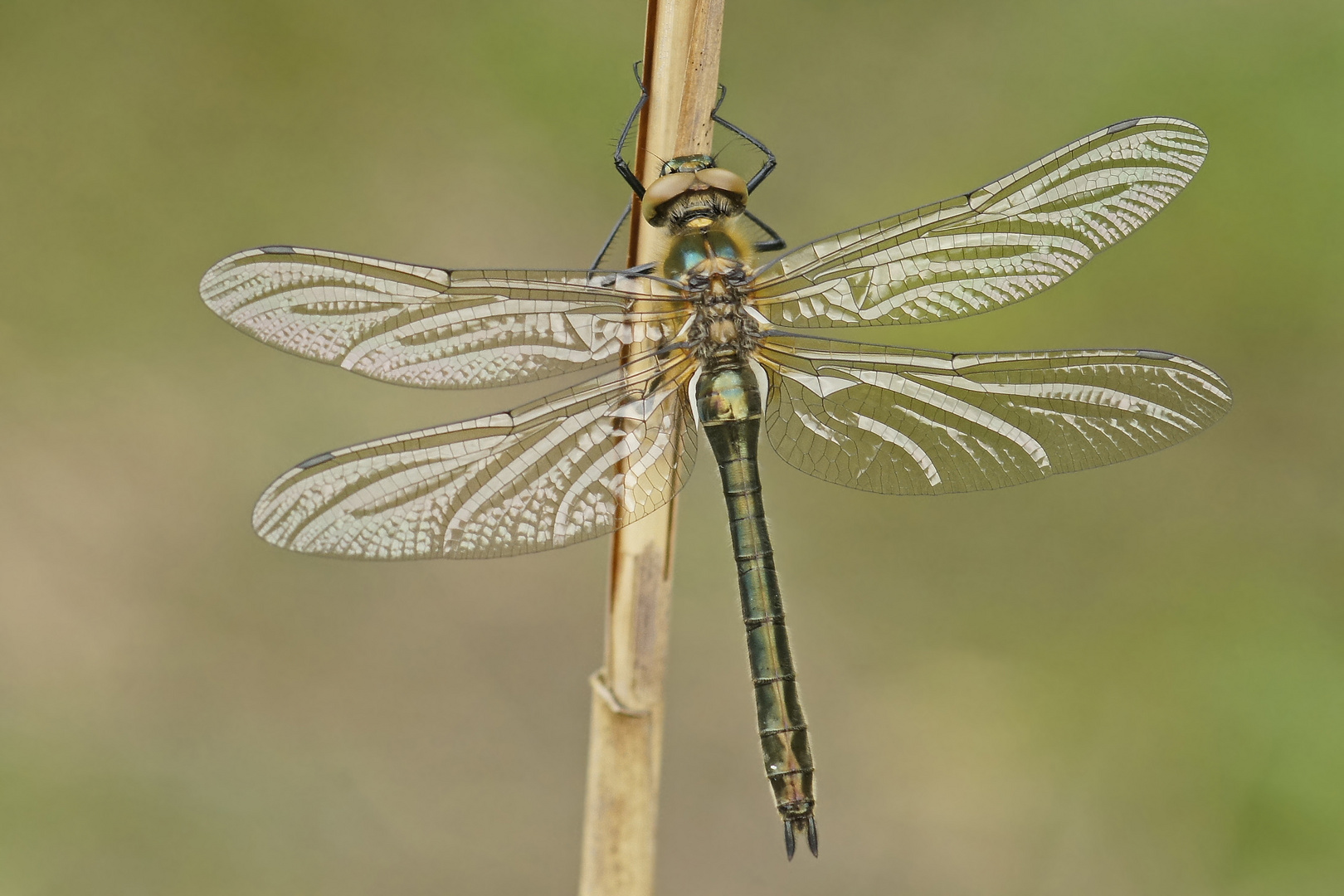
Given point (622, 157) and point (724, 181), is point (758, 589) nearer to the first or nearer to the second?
point (724, 181)

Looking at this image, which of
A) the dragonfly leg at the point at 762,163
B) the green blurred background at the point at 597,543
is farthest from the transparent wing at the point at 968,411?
the green blurred background at the point at 597,543

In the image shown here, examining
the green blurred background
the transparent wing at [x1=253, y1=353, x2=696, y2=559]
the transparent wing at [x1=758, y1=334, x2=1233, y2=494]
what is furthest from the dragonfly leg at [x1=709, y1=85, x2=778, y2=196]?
the green blurred background

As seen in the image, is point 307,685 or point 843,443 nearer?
point 843,443

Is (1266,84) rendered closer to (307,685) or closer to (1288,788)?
(1288,788)

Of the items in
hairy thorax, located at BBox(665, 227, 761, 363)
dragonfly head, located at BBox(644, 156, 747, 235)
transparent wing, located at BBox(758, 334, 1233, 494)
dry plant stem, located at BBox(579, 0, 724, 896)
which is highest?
dragonfly head, located at BBox(644, 156, 747, 235)

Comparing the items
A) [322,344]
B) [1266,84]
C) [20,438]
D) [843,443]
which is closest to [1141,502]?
[1266,84]

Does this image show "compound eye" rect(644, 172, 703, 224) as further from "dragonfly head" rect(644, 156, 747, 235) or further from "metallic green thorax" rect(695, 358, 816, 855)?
"metallic green thorax" rect(695, 358, 816, 855)
